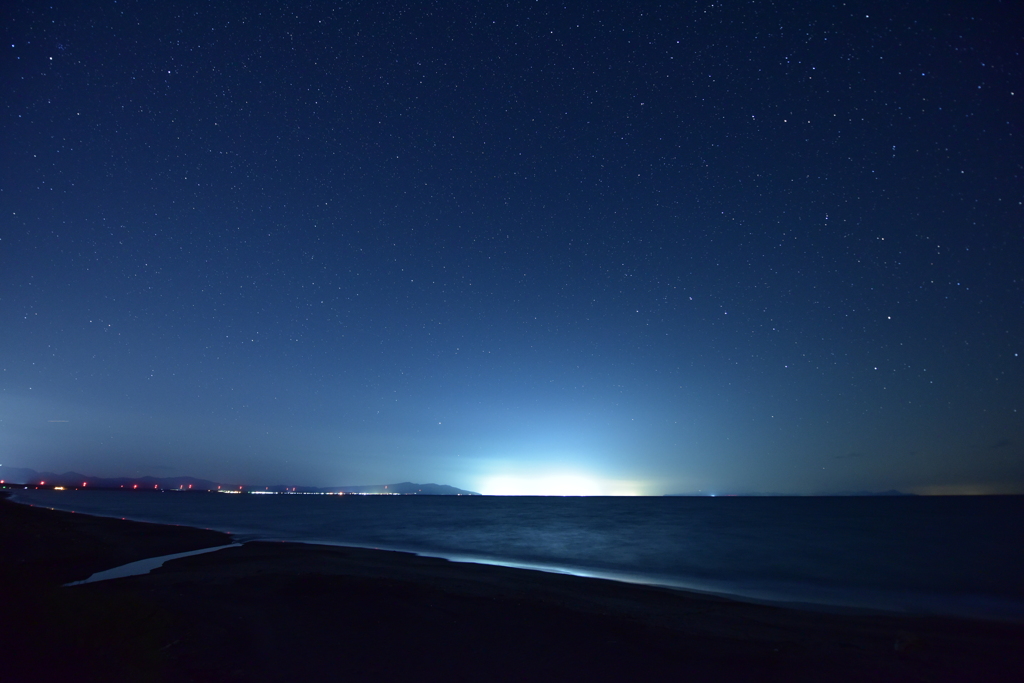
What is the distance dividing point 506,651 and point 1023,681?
7.38m

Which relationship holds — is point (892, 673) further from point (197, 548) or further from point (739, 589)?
point (197, 548)

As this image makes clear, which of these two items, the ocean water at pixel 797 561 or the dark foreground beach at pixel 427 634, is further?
the ocean water at pixel 797 561

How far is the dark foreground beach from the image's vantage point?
241 inches

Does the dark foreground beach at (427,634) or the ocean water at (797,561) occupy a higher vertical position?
the dark foreground beach at (427,634)

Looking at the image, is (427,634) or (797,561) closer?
(427,634)

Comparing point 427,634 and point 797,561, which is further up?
point 427,634

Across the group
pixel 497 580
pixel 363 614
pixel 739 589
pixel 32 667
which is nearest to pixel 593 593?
pixel 497 580

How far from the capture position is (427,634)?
25.2 ft

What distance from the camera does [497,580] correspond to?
44.6 feet

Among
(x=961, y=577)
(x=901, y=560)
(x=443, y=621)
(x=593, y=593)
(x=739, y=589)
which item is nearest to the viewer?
(x=443, y=621)

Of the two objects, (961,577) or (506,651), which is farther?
(961,577)

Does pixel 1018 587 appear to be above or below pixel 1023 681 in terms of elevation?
below

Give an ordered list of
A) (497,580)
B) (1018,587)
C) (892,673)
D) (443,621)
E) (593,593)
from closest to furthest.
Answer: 1. (892,673)
2. (443,621)
3. (593,593)
4. (497,580)
5. (1018,587)

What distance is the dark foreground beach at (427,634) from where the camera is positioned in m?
6.11
